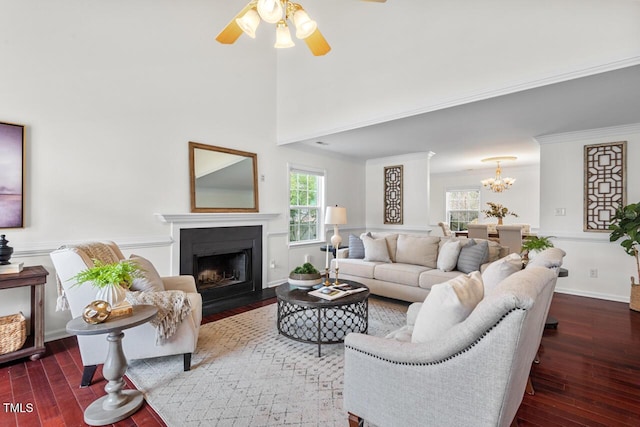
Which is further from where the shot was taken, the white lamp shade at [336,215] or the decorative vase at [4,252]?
the white lamp shade at [336,215]

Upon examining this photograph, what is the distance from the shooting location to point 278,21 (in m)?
2.37

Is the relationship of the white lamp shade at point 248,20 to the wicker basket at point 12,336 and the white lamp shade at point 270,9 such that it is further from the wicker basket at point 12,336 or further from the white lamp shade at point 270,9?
the wicker basket at point 12,336

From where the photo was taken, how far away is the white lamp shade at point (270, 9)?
6.98 ft

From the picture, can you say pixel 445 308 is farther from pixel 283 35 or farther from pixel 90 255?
pixel 90 255

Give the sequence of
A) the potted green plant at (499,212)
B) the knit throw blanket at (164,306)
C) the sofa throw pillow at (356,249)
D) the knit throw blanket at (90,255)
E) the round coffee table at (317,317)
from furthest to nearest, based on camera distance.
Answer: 1. the potted green plant at (499,212)
2. the sofa throw pillow at (356,249)
3. the round coffee table at (317,317)
4. the knit throw blanket at (90,255)
5. the knit throw blanket at (164,306)

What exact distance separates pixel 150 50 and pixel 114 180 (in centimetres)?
158

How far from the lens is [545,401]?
2.07 m

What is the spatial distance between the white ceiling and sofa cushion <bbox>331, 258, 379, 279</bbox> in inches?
73.7

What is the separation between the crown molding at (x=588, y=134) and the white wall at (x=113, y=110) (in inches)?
177

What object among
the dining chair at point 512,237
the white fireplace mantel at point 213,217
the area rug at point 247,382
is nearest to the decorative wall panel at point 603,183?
the dining chair at point 512,237

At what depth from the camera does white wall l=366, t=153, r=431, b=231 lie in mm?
6211

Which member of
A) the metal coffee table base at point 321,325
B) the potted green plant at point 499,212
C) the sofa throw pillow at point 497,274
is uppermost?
the potted green plant at point 499,212

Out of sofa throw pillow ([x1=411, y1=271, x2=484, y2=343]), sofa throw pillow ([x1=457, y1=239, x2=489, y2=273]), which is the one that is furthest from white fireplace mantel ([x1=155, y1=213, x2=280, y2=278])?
sofa throw pillow ([x1=411, y1=271, x2=484, y2=343])

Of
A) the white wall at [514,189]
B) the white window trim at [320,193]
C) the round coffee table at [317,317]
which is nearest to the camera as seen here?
the round coffee table at [317,317]
